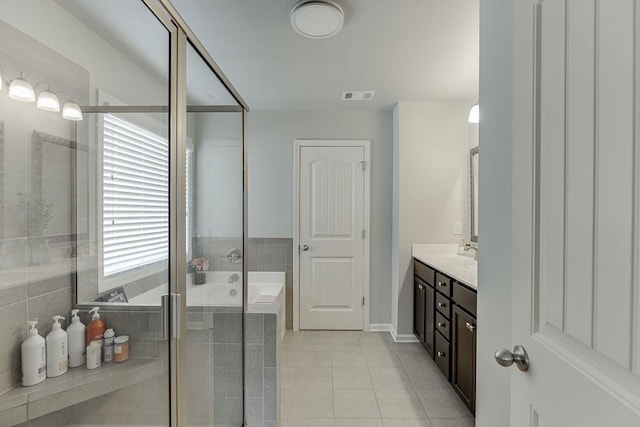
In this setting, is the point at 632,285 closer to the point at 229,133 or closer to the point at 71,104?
the point at 71,104

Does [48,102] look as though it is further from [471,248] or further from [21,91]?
[471,248]

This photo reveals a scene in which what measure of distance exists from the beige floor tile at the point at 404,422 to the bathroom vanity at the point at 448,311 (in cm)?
29

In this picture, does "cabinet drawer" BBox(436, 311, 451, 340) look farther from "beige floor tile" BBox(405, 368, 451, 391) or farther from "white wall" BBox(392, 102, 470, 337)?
"white wall" BBox(392, 102, 470, 337)

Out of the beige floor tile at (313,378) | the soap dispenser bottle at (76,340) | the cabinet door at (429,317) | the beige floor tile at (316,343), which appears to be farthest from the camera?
the beige floor tile at (316,343)

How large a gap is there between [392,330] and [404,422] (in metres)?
1.46

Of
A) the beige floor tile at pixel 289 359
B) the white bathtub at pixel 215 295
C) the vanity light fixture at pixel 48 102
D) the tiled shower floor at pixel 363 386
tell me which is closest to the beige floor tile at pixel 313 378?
the tiled shower floor at pixel 363 386

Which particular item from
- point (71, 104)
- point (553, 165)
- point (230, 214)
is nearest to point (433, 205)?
point (230, 214)

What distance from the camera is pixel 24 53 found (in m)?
0.92

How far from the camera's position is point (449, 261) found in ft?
9.37

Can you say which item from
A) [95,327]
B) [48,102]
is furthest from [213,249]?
[48,102]

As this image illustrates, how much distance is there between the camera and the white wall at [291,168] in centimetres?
360

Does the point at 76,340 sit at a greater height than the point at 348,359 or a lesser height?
greater

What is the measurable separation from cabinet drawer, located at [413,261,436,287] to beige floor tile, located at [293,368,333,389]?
112 centimetres

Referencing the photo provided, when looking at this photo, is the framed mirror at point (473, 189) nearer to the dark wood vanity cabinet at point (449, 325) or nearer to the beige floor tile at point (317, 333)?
the dark wood vanity cabinet at point (449, 325)
